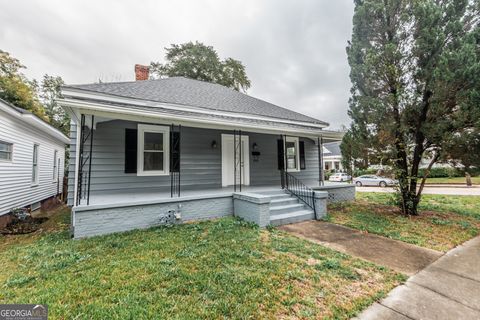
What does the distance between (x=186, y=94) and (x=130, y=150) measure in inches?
135

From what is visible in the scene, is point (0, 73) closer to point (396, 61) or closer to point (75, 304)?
point (75, 304)

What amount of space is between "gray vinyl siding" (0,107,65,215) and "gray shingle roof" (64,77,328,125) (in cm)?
302

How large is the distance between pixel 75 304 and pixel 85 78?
22539 mm

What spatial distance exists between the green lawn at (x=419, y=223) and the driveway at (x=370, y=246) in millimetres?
408

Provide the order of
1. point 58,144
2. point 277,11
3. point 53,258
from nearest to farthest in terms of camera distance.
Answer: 1. point 53,258
2. point 277,11
3. point 58,144

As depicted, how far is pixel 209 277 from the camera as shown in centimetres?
269

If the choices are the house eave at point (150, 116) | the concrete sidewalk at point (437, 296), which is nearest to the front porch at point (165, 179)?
the house eave at point (150, 116)

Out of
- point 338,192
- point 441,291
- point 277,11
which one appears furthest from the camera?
point 277,11

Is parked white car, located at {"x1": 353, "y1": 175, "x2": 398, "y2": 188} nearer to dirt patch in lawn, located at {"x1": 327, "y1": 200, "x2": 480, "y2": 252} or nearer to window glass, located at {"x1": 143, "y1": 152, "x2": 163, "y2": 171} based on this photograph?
dirt patch in lawn, located at {"x1": 327, "y1": 200, "x2": 480, "y2": 252}

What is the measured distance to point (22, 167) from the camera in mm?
7438

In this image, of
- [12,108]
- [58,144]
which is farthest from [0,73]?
[12,108]

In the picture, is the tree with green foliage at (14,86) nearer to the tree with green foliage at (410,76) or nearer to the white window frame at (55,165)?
the white window frame at (55,165)

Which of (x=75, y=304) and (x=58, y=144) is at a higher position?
(x=58, y=144)

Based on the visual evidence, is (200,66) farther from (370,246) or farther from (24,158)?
(370,246)
